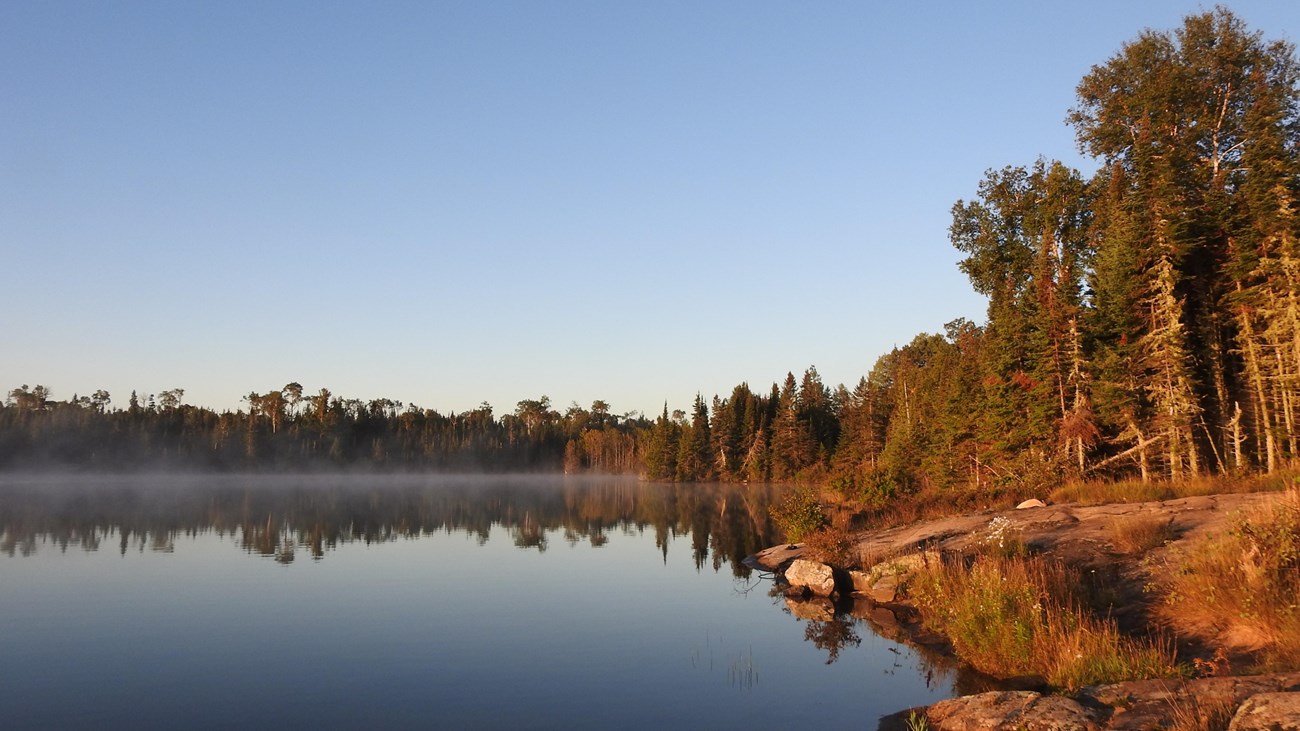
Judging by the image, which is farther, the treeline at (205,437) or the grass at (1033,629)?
the treeline at (205,437)

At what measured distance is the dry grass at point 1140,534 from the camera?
20.1 m

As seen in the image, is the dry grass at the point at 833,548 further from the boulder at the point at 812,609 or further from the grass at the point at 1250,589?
the grass at the point at 1250,589

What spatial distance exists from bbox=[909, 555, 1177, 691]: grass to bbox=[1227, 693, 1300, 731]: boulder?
3.42 metres

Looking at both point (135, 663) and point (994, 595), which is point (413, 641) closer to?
point (135, 663)

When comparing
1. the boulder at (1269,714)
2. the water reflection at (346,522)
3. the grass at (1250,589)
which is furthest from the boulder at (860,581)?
the boulder at (1269,714)

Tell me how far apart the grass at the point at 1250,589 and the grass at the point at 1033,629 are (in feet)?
3.77

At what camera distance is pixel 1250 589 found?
13.1 m

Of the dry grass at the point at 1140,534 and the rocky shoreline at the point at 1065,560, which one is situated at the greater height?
the dry grass at the point at 1140,534

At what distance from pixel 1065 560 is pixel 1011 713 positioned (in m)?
11.5

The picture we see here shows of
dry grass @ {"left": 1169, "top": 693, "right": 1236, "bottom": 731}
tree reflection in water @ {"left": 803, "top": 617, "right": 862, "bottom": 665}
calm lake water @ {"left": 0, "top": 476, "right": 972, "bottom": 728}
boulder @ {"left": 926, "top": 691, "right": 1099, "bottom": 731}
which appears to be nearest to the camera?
dry grass @ {"left": 1169, "top": 693, "right": 1236, "bottom": 731}

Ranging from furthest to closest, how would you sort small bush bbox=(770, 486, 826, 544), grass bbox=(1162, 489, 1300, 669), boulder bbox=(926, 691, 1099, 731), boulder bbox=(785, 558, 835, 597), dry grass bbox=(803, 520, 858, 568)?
small bush bbox=(770, 486, 826, 544) < dry grass bbox=(803, 520, 858, 568) < boulder bbox=(785, 558, 835, 597) < grass bbox=(1162, 489, 1300, 669) < boulder bbox=(926, 691, 1099, 731)

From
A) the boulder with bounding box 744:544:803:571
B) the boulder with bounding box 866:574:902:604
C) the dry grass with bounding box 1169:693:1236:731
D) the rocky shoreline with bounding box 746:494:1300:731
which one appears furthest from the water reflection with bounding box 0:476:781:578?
the dry grass with bounding box 1169:693:1236:731

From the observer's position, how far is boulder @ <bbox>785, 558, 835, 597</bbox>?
25094mm

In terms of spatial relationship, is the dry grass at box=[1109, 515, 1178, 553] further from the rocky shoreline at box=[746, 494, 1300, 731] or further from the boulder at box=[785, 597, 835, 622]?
the boulder at box=[785, 597, 835, 622]
